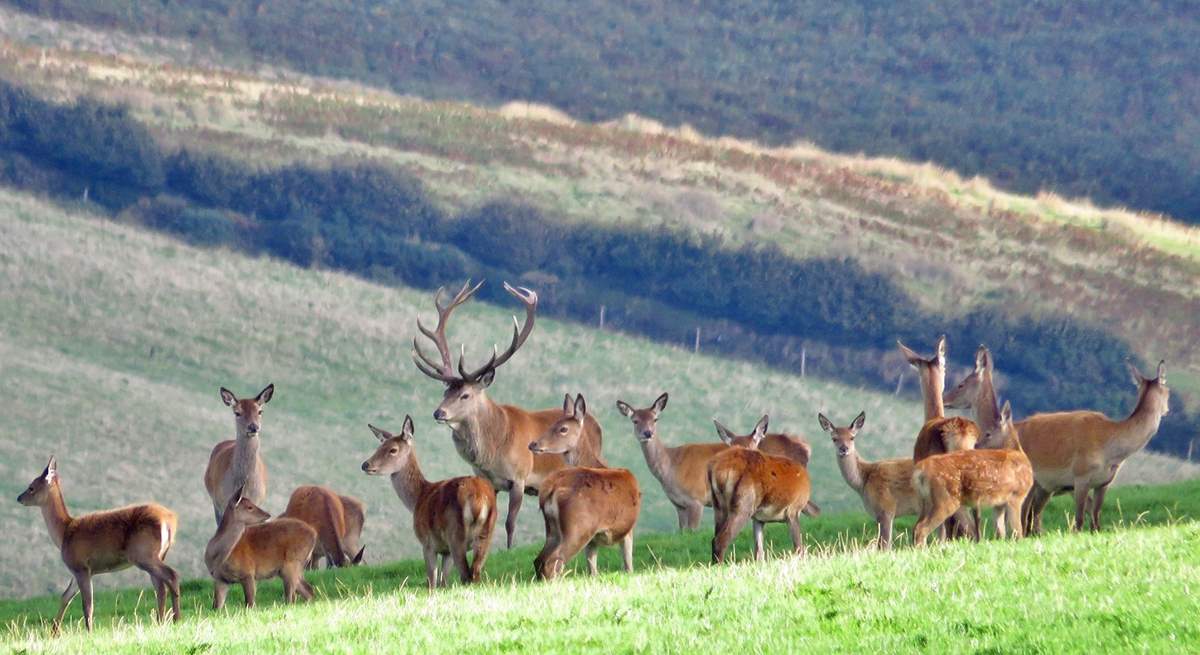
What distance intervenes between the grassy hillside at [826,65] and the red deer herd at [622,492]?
133 feet

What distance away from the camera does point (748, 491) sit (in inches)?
572

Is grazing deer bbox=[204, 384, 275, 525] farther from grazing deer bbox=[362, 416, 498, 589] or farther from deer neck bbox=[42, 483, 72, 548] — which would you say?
grazing deer bbox=[362, 416, 498, 589]

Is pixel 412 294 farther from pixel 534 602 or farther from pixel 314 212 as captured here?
pixel 534 602

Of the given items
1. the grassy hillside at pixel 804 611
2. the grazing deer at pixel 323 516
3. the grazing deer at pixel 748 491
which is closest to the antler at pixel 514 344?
the grazing deer at pixel 323 516

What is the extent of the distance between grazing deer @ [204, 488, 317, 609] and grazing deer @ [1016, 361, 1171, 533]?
6.20 metres

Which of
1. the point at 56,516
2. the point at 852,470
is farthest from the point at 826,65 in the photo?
the point at 56,516

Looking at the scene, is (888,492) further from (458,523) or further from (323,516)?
(323,516)

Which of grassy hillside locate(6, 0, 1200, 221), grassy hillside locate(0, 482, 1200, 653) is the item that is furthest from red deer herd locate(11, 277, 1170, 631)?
grassy hillside locate(6, 0, 1200, 221)

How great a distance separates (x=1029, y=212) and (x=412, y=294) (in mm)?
19669

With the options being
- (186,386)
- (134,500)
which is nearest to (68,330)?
(186,386)

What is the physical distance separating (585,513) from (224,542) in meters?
3.21

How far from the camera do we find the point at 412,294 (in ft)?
151

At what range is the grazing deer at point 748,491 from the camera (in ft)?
47.6

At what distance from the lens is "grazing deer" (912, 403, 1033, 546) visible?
13742 mm
